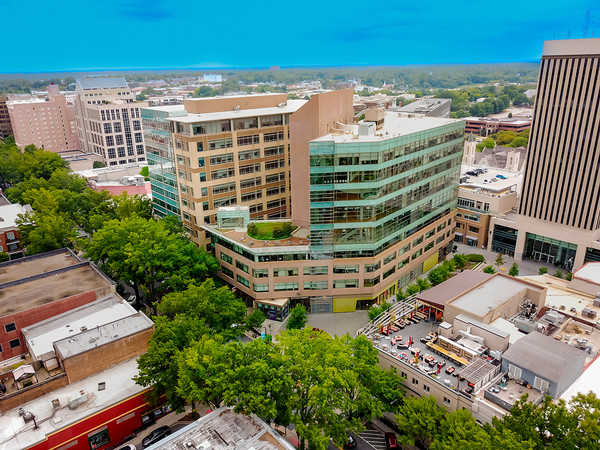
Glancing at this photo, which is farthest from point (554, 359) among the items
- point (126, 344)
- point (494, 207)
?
point (494, 207)

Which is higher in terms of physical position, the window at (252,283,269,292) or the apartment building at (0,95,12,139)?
the apartment building at (0,95,12,139)

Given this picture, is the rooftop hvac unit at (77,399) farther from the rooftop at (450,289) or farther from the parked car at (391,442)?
the rooftop at (450,289)

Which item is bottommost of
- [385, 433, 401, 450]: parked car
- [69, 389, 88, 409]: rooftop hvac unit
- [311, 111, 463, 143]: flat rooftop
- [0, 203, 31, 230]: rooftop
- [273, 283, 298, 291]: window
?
[385, 433, 401, 450]: parked car

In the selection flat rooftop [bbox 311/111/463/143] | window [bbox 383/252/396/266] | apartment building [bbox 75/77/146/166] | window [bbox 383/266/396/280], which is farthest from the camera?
apartment building [bbox 75/77/146/166]

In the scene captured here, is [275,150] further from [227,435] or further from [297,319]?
[227,435]

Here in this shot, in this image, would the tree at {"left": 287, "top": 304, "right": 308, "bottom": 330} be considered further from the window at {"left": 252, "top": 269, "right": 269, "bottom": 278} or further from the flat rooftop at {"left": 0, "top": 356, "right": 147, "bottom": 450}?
the flat rooftop at {"left": 0, "top": 356, "right": 147, "bottom": 450}

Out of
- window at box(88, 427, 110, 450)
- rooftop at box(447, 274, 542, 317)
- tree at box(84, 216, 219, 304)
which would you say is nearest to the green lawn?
tree at box(84, 216, 219, 304)
